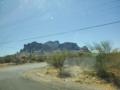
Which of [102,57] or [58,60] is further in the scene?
[58,60]

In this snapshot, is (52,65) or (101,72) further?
(52,65)

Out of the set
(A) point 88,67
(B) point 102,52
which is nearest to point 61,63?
(A) point 88,67

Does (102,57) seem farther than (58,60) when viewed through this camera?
No

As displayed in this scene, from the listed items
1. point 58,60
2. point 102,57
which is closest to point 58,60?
point 58,60

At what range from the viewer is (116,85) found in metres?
19.2

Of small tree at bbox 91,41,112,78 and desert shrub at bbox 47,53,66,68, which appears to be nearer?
small tree at bbox 91,41,112,78

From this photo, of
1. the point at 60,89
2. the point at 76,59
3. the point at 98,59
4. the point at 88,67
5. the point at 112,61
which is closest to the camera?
the point at 60,89

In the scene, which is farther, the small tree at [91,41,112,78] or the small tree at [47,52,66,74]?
the small tree at [47,52,66,74]

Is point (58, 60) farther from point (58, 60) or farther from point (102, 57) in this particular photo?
point (102, 57)

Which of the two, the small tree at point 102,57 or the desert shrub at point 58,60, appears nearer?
the small tree at point 102,57

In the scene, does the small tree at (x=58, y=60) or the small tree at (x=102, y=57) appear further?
the small tree at (x=58, y=60)

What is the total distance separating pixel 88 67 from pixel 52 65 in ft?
31.5

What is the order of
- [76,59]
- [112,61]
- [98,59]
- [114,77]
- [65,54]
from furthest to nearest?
[65,54]
[76,59]
[98,59]
[112,61]
[114,77]

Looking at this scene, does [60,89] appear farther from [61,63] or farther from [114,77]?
[61,63]
